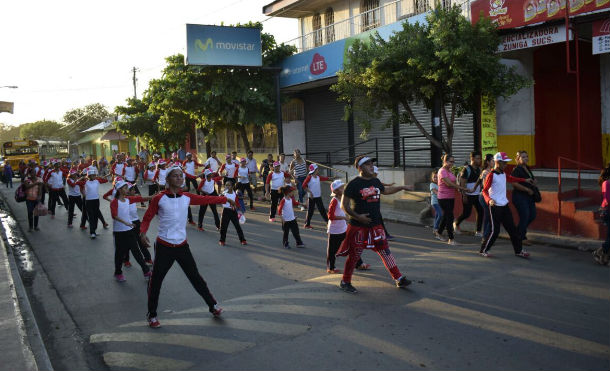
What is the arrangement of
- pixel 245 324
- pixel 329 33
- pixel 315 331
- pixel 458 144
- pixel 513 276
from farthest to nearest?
1. pixel 329 33
2. pixel 458 144
3. pixel 513 276
4. pixel 245 324
5. pixel 315 331

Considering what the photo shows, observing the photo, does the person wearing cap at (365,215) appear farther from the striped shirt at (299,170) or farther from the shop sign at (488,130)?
the striped shirt at (299,170)

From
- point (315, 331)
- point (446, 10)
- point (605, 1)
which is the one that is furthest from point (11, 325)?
point (605, 1)

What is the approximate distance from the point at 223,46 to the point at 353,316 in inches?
645

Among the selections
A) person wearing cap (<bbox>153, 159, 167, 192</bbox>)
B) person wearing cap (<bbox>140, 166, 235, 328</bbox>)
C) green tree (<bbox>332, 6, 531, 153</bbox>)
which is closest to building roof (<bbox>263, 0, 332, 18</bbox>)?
green tree (<bbox>332, 6, 531, 153</bbox>)

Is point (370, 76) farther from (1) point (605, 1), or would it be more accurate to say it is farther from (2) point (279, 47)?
(2) point (279, 47)

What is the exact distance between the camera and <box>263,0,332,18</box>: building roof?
2206 cm

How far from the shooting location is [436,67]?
466 inches

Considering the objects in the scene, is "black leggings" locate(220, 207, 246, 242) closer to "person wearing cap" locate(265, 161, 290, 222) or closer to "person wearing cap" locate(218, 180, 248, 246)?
"person wearing cap" locate(218, 180, 248, 246)

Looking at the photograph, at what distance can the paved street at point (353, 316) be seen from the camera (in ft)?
15.6

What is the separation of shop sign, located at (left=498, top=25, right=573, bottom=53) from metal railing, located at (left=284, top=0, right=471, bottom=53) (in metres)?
1.89

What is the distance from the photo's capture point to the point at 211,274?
28.2 feet

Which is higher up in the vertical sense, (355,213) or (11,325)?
(355,213)

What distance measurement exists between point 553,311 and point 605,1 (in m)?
7.69

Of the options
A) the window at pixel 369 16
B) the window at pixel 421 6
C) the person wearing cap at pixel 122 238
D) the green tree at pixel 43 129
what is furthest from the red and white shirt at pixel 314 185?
the green tree at pixel 43 129
